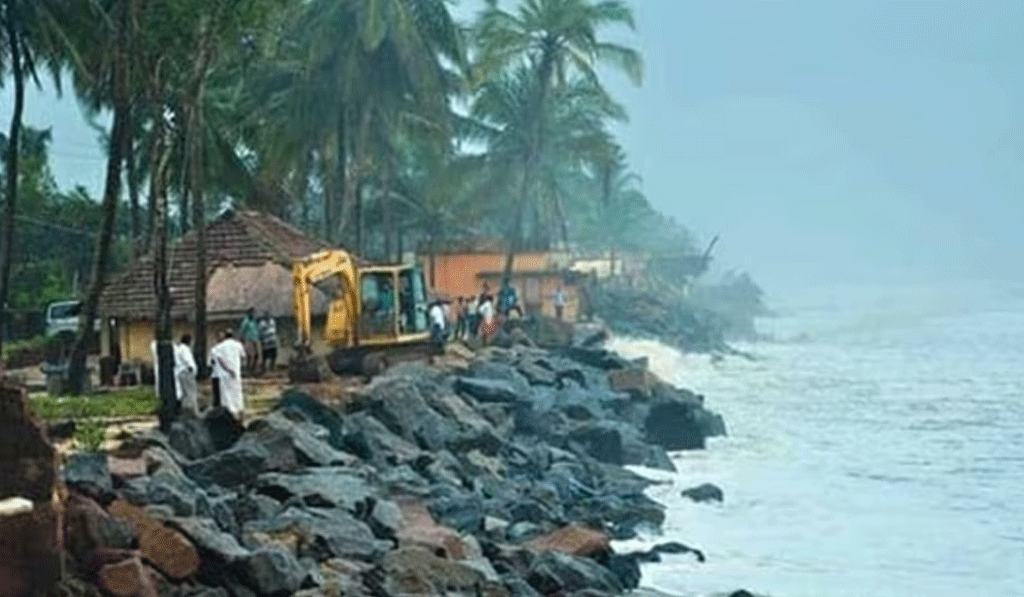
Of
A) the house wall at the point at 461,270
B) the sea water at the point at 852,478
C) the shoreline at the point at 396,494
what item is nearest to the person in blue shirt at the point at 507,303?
the sea water at the point at 852,478

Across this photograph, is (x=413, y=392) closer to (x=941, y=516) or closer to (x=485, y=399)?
A: (x=485, y=399)

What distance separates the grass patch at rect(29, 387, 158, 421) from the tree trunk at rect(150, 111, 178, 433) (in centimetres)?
72

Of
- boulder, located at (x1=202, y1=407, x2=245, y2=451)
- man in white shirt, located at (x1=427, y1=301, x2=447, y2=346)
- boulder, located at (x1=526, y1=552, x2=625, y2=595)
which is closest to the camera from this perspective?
boulder, located at (x1=526, y1=552, x2=625, y2=595)

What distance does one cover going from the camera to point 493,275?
54.6 meters

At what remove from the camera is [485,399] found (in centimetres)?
2714

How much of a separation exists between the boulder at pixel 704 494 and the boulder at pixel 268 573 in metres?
12.4

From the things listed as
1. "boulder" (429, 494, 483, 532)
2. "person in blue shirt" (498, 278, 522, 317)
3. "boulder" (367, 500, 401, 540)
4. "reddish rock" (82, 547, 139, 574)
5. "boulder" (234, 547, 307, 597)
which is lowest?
"boulder" (429, 494, 483, 532)

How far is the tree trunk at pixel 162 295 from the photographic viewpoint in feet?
63.8

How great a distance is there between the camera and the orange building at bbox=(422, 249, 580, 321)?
54.2 m

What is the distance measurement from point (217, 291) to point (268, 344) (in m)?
2.60

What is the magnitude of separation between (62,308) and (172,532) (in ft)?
102

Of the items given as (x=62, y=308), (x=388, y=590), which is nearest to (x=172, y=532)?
(x=388, y=590)

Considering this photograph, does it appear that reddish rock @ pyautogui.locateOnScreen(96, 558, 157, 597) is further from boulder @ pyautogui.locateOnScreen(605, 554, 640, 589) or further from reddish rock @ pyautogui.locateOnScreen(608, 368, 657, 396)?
reddish rock @ pyautogui.locateOnScreen(608, 368, 657, 396)

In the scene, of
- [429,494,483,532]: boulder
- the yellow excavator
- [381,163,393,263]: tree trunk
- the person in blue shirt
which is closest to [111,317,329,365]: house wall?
the yellow excavator
